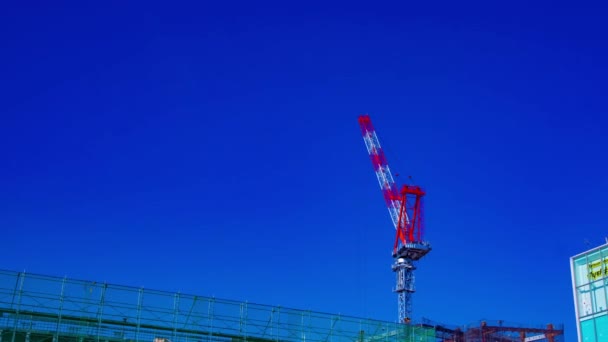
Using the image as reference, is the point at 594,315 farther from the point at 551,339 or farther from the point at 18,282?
the point at 551,339

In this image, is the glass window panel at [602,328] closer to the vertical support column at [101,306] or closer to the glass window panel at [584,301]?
the glass window panel at [584,301]

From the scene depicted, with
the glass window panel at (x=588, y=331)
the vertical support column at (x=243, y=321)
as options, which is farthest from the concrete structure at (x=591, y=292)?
the vertical support column at (x=243, y=321)

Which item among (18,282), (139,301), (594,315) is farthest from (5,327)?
(594,315)

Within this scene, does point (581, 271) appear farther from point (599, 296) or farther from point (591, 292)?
point (599, 296)

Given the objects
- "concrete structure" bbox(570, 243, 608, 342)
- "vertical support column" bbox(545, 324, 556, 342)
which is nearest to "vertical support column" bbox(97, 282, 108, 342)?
"concrete structure" bbox(570, 243, 608, 342)

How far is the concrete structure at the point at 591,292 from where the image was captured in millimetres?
49309

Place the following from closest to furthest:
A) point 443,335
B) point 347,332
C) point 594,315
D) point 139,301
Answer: point 594,315 < point 139,301 < point 347,332 < point 443,335

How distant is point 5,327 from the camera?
56844 mm

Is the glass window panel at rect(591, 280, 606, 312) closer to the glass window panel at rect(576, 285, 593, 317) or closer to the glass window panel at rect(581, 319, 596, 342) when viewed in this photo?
the glass window panel at rect(576, 285, 593, 317)

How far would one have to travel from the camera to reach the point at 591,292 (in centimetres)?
5059

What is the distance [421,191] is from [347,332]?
83.5 m

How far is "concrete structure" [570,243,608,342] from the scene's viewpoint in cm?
4931

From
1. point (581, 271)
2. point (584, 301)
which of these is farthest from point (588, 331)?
point (581, 271)

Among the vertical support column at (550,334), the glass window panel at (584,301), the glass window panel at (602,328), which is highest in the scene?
the vertical support column at (550,334)
